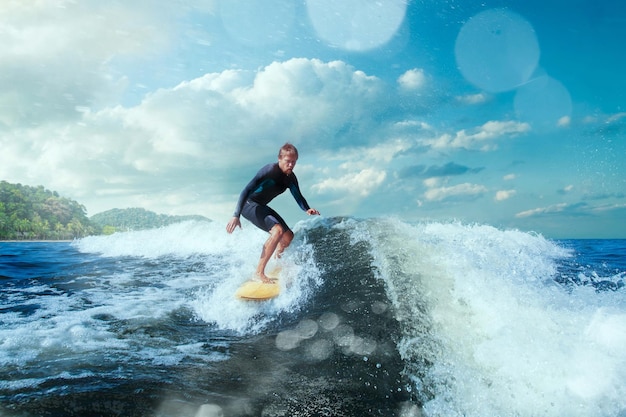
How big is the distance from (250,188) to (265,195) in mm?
370

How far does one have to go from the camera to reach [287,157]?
6.33 m

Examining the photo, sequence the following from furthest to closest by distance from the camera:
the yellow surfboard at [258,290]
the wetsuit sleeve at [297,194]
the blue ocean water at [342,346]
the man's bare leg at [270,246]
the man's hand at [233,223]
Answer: the wetsuit sleeve at [297,194] → the man's bare leg at [270,246] → the man's hand at [233,223] → the yellow surfboard at [258,290] → the blue ocean water at [342,346]

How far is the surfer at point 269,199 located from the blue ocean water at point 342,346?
2.40 feet

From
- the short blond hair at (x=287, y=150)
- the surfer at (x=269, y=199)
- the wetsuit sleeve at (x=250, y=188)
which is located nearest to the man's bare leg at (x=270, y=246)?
the surfer at (x=269, y=199)

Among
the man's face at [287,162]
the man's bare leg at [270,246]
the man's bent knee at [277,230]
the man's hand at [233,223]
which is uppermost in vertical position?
the man's face at [287,162]

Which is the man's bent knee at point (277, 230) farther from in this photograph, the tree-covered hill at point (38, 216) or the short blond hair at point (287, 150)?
the tree-covered hill at point (38, 216)

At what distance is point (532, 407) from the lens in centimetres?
298

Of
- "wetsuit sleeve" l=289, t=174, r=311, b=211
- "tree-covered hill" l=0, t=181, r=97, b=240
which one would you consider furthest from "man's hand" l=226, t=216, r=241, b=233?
"tree-covered hill" l=0, t=181, r=97, b=240

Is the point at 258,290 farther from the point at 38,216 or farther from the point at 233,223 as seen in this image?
the point at 38,216

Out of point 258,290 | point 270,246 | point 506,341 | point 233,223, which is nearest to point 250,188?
point 233,223

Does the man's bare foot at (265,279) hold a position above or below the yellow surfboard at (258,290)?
above

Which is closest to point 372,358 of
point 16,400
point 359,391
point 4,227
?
point 359,391

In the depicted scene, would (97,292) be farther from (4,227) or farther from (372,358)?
(4,227)

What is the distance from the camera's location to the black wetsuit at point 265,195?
21.1 ft
